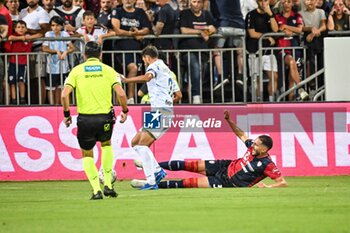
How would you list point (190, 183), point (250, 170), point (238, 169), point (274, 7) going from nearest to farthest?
point (250, 170) < point (238, 169) < point (190, 183) < point (274, 7)

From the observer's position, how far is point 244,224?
13.2m

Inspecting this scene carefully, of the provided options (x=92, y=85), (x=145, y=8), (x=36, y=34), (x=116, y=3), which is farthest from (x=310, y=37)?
(x=92, y=85)

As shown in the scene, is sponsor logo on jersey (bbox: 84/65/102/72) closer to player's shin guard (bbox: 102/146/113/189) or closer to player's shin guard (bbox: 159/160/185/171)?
player's shin guard (bbox: 102/146/113/189)

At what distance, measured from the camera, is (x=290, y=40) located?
77.3ft

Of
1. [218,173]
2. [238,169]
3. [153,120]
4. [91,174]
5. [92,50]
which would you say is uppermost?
[92,50]

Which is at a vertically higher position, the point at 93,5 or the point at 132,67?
the point at 93,5

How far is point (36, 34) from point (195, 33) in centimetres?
325

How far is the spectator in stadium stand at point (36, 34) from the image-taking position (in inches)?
913

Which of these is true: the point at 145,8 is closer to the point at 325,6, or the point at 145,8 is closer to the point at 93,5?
the point at 93,5

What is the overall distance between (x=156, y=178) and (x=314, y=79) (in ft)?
17.9

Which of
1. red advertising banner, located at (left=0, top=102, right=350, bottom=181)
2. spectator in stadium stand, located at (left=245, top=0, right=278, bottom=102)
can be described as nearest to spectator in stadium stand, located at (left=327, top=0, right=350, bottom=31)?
spectator in stadium stand, located at (left=245, top=0, right=278, bottom=102)

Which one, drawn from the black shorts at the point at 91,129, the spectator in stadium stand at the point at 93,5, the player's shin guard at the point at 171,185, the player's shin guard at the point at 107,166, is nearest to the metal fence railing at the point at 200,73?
the spectator in stadium stand at the point at 93,5

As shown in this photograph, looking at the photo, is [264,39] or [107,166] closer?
[107,166]

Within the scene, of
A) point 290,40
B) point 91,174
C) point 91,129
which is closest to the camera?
point 91,174
